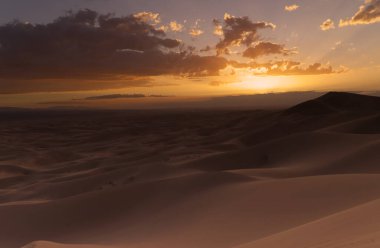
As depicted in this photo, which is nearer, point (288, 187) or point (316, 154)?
point (288, 187)

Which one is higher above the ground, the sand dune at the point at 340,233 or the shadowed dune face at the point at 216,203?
the sand dune at the point at 340,233

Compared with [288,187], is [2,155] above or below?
below

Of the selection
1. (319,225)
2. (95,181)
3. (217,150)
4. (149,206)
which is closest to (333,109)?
(217,150)

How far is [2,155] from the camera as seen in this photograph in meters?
19.4

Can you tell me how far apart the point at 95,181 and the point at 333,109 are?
1913 cm

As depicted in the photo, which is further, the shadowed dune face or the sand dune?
the shadowed dune face

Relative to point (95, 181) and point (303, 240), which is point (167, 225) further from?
point (95, 181)

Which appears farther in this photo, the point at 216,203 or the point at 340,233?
the point at 216,203

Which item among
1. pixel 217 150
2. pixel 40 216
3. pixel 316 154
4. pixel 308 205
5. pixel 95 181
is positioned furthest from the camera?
pixel 217 150

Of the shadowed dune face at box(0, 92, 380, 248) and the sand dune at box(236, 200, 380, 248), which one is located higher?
the sand dune at box(236, 200, 380, 248)

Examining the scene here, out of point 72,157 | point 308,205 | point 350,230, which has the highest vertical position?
point 350,230

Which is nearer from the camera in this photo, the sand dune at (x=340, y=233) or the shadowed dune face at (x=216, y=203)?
the sand dune at (x=340, y=233)

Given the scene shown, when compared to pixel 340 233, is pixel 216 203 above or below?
below

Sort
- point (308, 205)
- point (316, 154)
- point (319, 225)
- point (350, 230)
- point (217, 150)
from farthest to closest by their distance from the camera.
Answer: point (217, 150) → point (316, 154) → point (308, 205) → point (319, 225) → point (350, 230)
